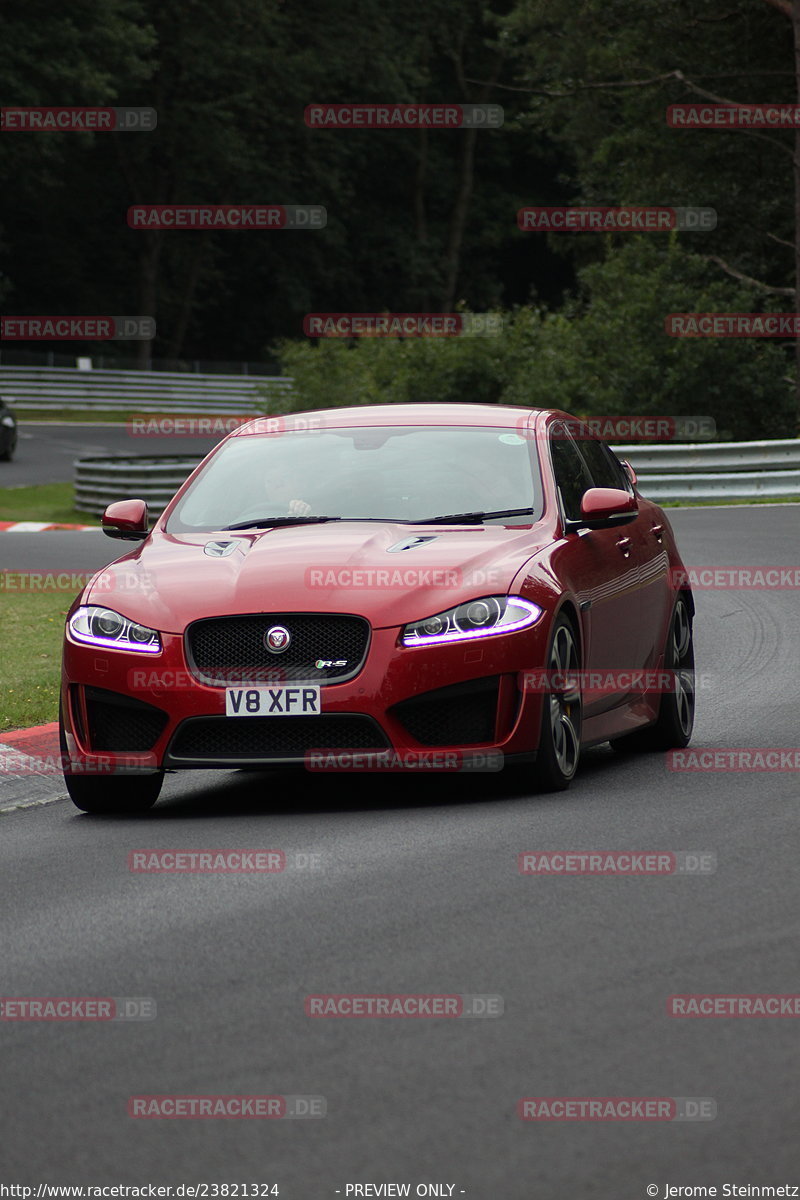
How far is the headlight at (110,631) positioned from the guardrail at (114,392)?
50027mm

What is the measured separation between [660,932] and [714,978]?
587 mm

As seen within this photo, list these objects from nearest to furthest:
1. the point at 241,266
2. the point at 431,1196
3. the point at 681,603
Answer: the point at 431,1196 → the point at 681,603 → the point at 241,266

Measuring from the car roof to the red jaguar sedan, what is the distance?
57 millimetres

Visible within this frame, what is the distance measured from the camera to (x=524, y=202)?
280ft

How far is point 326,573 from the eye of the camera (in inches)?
326

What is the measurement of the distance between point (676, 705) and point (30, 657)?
516 cm

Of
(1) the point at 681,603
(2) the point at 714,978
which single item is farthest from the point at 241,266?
(2) the point at 714,978

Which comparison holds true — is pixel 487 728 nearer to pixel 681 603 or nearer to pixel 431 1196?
pixel 681 603

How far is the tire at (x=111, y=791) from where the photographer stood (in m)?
8.62

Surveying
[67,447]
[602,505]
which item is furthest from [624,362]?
[602,505]

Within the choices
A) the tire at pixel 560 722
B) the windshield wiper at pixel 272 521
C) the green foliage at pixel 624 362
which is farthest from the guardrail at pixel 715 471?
the tire at pixel 560 722

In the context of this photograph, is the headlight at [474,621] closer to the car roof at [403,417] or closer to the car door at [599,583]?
the car door at [599,583]

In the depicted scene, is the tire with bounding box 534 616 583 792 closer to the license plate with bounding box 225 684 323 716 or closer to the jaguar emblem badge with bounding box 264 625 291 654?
the license plate with bounding box 225 684 323 716

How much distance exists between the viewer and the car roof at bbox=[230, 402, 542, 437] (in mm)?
9664
